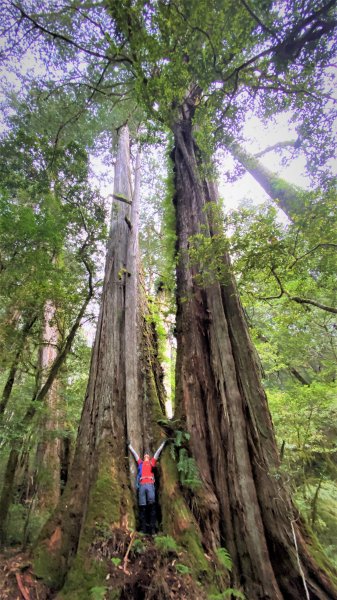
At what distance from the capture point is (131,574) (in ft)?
9.02

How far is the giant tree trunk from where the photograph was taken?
3.12m

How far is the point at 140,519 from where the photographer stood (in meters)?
3.61

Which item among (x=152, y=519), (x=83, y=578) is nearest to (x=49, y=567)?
(x=83, y=578)

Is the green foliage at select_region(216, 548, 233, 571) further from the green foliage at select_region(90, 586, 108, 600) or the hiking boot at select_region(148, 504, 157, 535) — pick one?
the green foliage at select_region(90, 586, 108, 600)

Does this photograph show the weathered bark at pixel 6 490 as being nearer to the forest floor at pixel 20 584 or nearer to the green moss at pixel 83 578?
the forest floor at pixel 20 584

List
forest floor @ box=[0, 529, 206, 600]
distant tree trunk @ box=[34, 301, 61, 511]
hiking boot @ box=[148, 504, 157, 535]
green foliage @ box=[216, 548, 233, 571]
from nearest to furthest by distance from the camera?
1. forest floor @ box=[0, 529, 206, 600]
2. green foliage @ box=[216, 548, 233, 571]
3. hiking boot @ box=[148, 504, 157, 535]
4. distant tree trunk @ box=[34, 301, 61, 511]

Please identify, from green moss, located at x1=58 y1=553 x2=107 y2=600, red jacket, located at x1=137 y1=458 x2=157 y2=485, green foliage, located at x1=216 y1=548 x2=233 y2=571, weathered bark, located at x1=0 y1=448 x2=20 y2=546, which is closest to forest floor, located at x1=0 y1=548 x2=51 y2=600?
green moss, located at x1=58 y1=553 x2=107 y2=600

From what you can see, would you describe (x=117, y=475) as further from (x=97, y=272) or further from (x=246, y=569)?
(x=97, y=272)

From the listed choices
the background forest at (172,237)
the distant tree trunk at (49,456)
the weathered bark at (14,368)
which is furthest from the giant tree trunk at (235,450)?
the distant tree trunk at (49,456)

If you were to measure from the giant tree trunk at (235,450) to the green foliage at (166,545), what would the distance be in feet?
1.67

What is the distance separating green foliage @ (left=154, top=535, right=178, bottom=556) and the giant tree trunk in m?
0.51

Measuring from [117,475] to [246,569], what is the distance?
166cm

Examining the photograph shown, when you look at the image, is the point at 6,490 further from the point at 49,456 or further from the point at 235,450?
the point at 235,450

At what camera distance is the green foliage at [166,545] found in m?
2.94
